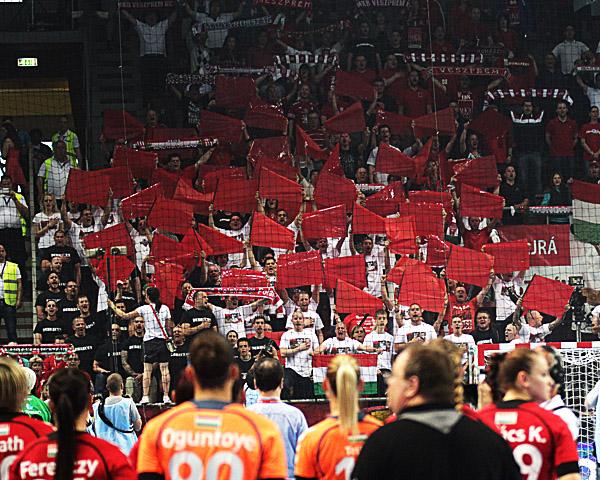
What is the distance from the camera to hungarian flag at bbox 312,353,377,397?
13.7 meters

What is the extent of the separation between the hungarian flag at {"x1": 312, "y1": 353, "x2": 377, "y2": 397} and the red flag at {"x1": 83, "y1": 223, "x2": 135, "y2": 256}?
339 cm

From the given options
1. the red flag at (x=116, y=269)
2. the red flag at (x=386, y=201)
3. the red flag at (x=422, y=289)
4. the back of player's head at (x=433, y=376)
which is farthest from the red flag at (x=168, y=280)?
the back of player's head at (x=433, y=376)

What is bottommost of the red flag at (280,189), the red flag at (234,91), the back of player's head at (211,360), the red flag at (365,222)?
the back of player's head at (211,360)

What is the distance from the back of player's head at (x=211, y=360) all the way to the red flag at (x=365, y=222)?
11.9 metres

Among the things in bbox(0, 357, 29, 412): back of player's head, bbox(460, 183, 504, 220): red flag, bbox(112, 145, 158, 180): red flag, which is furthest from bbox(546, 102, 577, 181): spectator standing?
bbox(0, 357, 29, 412): back of player's head

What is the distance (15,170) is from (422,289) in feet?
21.2

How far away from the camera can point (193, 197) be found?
1652cm

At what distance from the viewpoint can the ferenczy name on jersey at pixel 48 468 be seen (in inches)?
159

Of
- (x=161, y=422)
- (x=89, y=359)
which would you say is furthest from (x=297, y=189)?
(x=161, y=422)

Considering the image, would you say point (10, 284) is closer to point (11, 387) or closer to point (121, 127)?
point (121, 127)

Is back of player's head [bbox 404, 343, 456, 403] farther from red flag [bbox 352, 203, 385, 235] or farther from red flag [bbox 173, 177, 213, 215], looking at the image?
red flag [bbox 173, 177, 213, 215]

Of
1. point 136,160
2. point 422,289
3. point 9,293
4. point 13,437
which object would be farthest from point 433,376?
point 136,160

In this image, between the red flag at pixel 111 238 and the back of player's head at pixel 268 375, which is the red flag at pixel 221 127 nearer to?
the red flag at pixel 111 238

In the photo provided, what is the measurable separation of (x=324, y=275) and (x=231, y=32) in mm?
5951
